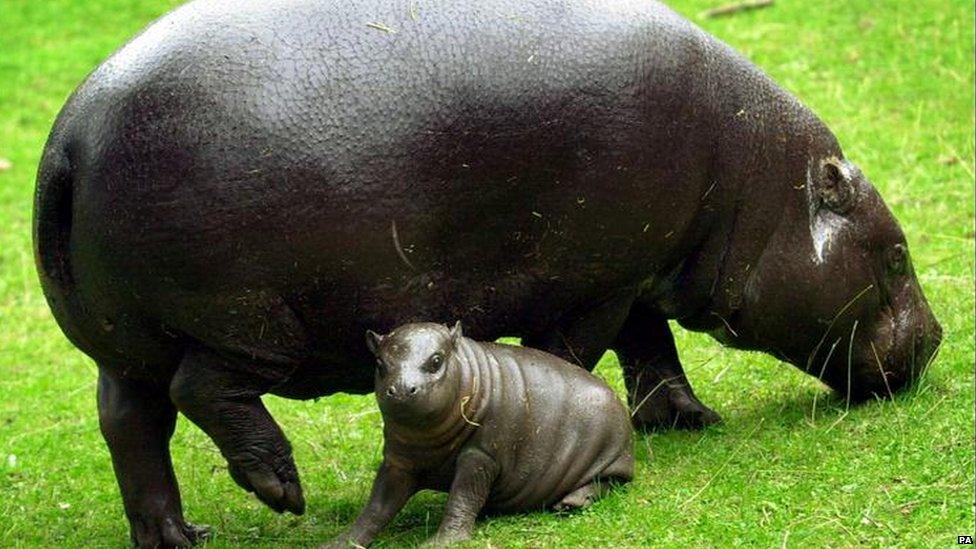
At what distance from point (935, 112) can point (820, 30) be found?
6.90 ft

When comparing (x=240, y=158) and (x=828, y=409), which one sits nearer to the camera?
(x=240, y=158)

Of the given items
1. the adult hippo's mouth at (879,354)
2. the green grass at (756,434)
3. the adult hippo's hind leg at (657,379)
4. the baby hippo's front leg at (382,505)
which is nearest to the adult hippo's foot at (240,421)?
the baby hippo's front leg at (382,505)

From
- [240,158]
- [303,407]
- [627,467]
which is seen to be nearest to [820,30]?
[303,407]

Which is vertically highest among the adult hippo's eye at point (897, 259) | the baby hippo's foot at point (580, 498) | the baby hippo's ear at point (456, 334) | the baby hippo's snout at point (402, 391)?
the baby hippo's ear at point (456, 334)

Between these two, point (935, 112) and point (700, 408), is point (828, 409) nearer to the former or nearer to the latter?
point (700, 408)

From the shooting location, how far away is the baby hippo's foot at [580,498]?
5.78 meters

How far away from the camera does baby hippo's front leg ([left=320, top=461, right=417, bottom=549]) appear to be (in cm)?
565

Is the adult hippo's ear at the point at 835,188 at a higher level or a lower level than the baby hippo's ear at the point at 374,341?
higher

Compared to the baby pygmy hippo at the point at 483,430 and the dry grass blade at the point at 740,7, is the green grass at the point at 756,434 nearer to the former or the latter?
the baby pygmy hippo at the point at 483,430

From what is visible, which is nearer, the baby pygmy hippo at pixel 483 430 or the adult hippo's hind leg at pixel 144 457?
the baby pygmy hippo at pixel 483 430

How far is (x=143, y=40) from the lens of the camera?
5.60 m

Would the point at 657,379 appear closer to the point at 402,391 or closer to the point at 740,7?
the point at 402,391

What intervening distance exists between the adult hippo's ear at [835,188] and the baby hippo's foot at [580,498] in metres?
1.61

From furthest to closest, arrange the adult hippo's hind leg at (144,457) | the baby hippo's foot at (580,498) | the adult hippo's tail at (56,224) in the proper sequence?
the adult hippo's hind leg at (144,457) → the baby hippo's foot at (580,498) → the adult hippo's tail at (56,224)
